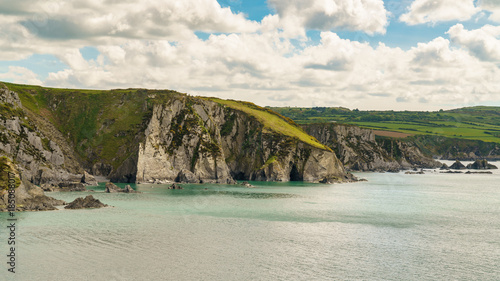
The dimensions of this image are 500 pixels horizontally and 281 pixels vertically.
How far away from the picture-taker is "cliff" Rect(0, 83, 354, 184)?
429 feet

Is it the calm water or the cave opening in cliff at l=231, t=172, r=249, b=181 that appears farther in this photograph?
the cave opening in cliff at l=231, t=172, r=249, b=181

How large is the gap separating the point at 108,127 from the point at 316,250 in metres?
122

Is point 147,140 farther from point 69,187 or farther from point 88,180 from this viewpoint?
point 69,187

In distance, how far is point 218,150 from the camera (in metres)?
155

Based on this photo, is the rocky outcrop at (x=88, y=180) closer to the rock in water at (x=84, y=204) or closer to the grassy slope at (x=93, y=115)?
the grassy slope at (x=93, y=115)

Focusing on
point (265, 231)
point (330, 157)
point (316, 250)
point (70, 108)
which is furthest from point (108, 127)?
point (316, 250)

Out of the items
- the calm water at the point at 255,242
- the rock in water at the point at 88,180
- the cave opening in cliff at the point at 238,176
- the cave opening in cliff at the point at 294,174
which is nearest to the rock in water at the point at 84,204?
the calm water at the point at 255,242

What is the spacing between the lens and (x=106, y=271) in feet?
136

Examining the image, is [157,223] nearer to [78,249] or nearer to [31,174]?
[78,249]

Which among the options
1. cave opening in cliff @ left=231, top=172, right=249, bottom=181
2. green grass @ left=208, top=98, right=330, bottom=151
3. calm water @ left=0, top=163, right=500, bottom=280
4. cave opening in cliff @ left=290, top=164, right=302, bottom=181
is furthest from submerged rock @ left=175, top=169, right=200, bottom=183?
calm water @ left=0, top=163, right=500, bottom=280

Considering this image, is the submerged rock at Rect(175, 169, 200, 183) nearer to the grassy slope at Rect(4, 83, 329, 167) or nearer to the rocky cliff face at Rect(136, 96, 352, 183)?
the rocky cliff face at Rect(136, 96, 352, 183)

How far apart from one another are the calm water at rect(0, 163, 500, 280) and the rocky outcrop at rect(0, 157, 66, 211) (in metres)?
4.13

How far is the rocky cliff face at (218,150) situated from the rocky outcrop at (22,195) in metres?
59.7

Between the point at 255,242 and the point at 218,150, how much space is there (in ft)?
329
